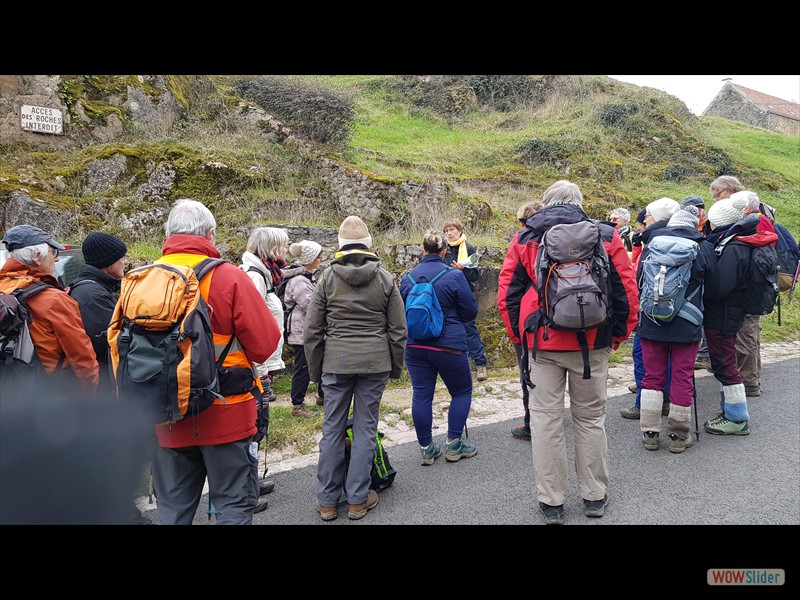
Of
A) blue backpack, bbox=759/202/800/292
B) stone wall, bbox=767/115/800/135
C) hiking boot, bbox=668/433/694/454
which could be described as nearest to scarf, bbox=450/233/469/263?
hiking boot, bbox=668/433/694/454

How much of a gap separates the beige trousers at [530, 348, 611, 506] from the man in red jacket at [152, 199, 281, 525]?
1900mm

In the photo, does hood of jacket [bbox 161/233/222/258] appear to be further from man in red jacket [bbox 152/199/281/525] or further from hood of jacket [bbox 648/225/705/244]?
hood of jacket [bbox 648/225/705/244]

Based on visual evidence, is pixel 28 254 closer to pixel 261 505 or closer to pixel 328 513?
pixel 261 505

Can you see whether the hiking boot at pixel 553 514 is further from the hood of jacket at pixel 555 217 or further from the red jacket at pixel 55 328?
the red jacket at pixel 55 328

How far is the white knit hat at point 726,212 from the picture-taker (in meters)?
4.88

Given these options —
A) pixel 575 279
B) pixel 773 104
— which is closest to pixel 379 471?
pixel 575 279

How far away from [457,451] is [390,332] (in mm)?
1470

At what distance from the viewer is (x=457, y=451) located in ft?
14.9

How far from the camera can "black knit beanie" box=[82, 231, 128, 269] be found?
3.79 m

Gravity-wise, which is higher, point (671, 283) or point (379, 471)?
point (671, 283)

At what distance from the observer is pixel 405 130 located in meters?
20.8

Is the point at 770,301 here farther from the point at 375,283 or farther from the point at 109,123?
the point at 109,123

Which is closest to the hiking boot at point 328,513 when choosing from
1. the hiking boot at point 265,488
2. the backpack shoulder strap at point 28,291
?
the hiking boot at point 265,488

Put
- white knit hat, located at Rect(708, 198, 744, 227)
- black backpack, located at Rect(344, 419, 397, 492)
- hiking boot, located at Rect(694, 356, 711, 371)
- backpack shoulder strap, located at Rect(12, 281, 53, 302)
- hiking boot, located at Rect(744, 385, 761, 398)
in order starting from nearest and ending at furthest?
backpack shoulder strap, located at Rect(12, 281, 53, 302) < black backpack, located at Rect(344, 419, 397, 492) < white knit hat, located at Rect(708, 198, 744, 227) < hiking boot, located at Rect(744, 385, 761, 398) < hiking boot, located at Rect(694, 356, 711, 371)
